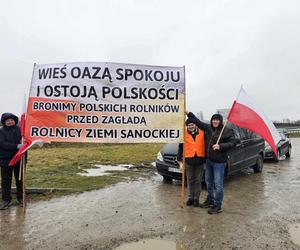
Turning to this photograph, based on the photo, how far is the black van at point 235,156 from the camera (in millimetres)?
8891

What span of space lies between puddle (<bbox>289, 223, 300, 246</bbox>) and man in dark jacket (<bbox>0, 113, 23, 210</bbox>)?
5258 millimetres

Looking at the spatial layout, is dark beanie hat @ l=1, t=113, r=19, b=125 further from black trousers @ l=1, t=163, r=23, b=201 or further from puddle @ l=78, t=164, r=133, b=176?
puddle @ l=78, t=164, r=133, b=176

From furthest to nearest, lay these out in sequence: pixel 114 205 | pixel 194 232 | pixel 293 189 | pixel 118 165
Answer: pixel 118 165
pixel 293 189
pixel 114 205
pixel 194 232

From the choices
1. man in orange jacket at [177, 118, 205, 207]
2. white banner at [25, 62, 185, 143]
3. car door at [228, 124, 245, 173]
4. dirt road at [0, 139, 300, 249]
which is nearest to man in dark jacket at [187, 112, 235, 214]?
man in orange jacket at [177, 118, 205, 207]

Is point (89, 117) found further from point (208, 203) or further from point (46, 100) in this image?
point (208, 203)

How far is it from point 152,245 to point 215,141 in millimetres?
2385

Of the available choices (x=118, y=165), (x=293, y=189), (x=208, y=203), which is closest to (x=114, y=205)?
(x=208, y=203)

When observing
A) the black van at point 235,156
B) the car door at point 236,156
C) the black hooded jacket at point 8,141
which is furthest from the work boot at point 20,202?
the car door at point 236,156

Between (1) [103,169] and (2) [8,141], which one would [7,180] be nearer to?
(2) [8,141]

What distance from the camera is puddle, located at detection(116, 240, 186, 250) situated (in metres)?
4.52

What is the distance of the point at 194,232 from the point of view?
5.10m

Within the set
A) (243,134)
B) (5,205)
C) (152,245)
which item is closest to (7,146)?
(5,205)

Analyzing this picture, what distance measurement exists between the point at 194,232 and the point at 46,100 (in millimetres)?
3697

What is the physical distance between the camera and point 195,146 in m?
6.34
